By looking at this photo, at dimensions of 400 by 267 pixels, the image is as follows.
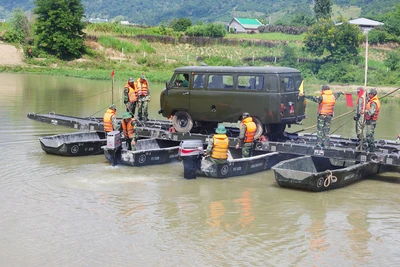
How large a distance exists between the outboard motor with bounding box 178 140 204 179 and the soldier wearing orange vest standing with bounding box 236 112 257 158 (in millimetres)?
1508

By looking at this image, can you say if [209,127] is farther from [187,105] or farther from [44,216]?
[44,216]

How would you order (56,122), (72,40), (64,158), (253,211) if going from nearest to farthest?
(253,211)
(64,158)
(56,122)
(72,40)

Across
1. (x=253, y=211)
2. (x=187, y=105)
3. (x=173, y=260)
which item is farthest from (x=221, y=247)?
(x=187, y=105)

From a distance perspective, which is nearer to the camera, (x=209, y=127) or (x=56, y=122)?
(x=209, y=127)

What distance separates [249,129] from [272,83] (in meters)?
1.60

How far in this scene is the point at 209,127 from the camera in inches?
800

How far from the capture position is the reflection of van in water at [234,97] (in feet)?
60.0

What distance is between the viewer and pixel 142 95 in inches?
842

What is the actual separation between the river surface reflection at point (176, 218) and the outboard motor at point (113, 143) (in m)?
0.47

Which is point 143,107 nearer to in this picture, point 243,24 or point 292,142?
point 292,142

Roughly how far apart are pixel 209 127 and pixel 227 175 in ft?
11.5

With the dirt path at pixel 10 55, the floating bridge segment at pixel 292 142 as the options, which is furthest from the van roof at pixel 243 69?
the dirt path at pixel 10 55

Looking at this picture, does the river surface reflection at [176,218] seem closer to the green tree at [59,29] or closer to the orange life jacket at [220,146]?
the orange life jacket at [220,146]

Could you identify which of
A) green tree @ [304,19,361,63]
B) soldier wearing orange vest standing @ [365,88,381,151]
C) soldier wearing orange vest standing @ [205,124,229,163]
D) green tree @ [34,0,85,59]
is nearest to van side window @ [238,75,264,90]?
soldier wearing orange vest standing @ [205,124,229,163]
